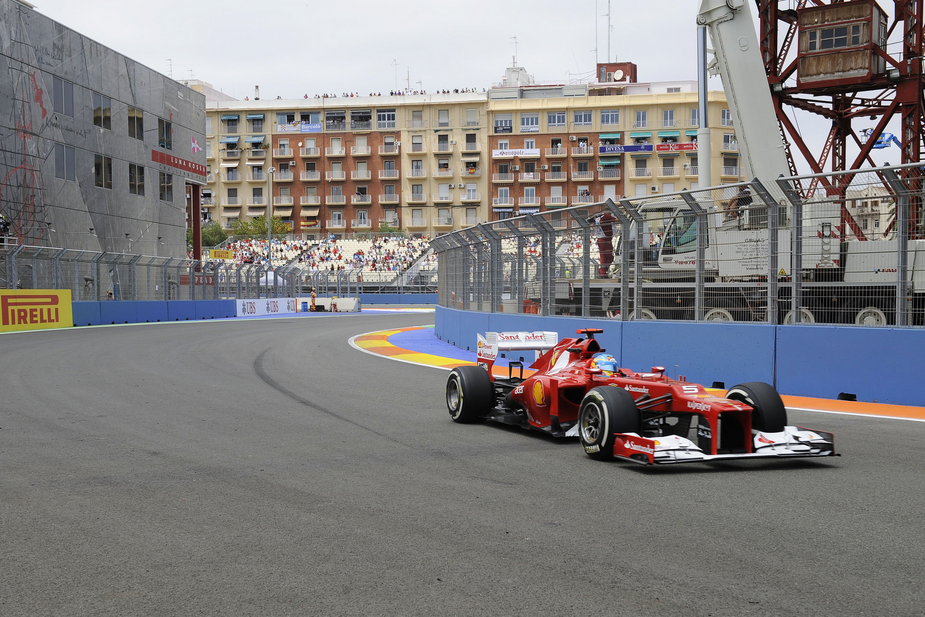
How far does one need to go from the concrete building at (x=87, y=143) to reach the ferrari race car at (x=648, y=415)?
30546 mm

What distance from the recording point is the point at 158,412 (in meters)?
9.32

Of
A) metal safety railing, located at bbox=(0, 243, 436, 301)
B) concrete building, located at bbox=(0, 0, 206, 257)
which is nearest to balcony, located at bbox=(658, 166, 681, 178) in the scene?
metal safety railing, located at bbox=(0, 243, 436, 301)

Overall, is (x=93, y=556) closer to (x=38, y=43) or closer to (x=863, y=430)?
(x=863, y=430)

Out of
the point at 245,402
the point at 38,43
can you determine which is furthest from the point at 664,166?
the point at 245,402

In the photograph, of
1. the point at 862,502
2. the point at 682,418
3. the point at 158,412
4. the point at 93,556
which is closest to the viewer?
the point at 93,556

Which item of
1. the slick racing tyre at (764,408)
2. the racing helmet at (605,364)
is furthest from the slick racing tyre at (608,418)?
the slick racing tyre at (764,408)

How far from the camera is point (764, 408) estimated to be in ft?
21.8

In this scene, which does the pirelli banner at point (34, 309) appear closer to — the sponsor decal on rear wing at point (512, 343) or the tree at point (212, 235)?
the sponsor decal on rear wing at point (512, 343)

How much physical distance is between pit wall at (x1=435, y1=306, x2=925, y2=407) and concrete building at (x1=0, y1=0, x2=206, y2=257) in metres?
28.2

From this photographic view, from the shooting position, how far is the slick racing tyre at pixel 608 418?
6.48 metres

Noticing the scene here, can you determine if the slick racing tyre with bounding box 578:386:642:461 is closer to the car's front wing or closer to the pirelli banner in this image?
the car's front wing

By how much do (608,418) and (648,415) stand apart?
44cm

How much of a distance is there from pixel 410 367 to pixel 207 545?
1024cm

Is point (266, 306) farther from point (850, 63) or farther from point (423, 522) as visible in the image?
point (423, 522)
